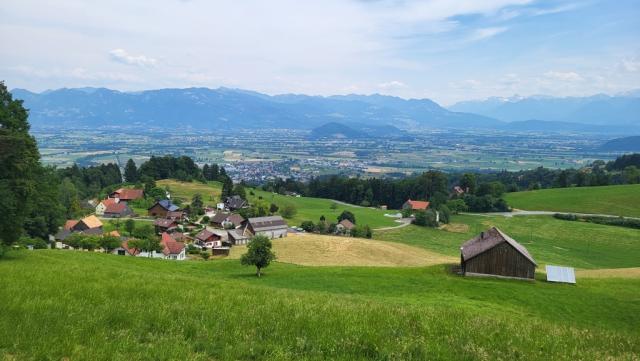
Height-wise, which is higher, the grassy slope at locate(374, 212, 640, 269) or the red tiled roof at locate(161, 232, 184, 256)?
the red tiled roof at locate(161, 232, 184, 256)

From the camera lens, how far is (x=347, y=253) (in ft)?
249

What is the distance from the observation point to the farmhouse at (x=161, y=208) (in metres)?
113

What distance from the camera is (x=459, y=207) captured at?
440ft

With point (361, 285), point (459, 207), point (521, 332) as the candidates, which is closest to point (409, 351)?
point (521, 332)

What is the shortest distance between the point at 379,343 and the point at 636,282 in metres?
47.8

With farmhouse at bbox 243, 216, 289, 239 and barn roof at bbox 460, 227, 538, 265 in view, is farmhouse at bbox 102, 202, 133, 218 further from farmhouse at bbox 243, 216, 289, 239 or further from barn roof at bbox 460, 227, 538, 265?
barn roof at bbox 460, 227, 538, 265

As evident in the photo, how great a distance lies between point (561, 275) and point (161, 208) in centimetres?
9362

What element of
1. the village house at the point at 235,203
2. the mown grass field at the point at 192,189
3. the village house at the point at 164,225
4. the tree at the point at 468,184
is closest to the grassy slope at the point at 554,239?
the tree at the point at 468,184

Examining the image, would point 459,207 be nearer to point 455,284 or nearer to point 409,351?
point 455,284

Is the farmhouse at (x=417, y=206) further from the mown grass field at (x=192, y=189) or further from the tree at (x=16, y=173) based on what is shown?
A: the tree at (x=16, y=173)

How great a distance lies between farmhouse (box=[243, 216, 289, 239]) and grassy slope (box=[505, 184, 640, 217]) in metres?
79.2

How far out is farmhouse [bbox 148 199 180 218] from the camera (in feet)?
369

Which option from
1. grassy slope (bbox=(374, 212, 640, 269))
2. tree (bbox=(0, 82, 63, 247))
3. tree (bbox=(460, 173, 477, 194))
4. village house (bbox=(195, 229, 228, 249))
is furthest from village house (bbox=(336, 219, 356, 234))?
tree (bbox=(0, 82, 63, 247))

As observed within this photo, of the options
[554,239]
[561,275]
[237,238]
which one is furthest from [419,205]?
[561,275]
